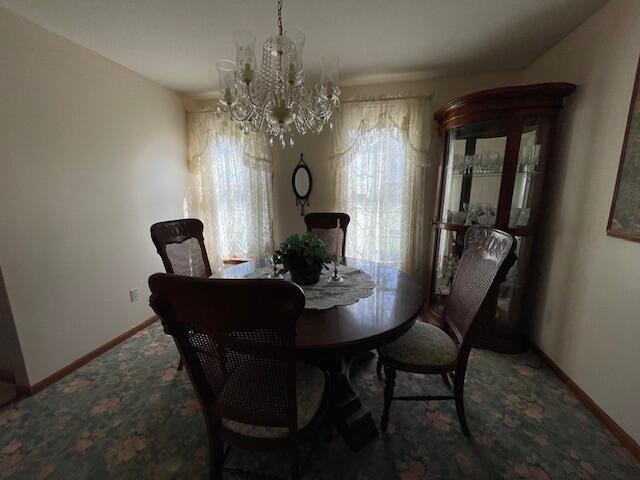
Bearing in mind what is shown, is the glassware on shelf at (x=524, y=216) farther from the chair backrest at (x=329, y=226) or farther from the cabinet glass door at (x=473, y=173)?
the chair backrest at (x=329, y=226)

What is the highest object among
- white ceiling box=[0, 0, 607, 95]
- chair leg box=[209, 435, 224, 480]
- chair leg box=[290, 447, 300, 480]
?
white ceiling box=[0, 0, 607, 95]

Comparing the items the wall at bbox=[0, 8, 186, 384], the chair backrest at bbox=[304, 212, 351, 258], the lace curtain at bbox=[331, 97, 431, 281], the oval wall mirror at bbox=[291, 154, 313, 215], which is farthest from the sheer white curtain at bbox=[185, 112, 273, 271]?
the lace curtain at bbox=[331, 97, 431, 281]

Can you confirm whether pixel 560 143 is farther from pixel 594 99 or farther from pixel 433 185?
pixel 433 185

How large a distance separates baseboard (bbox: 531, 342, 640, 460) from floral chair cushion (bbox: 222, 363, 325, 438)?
1590 millimetres

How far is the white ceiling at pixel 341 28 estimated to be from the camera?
150cm

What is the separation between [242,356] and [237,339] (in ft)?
0.32

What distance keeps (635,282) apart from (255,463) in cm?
208

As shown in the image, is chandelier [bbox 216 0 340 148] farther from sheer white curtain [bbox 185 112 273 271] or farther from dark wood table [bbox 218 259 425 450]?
sheer white curtain [bbox 185 112 273 271]

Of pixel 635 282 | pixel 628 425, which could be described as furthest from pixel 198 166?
pixel 628 425

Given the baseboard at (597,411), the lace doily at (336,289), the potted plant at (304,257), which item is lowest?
the baseboard at (597,411)

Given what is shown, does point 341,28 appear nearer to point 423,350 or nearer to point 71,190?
point 423,350

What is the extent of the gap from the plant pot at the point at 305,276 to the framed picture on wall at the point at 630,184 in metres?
1.62

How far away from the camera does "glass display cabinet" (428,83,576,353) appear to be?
1821 millimetres

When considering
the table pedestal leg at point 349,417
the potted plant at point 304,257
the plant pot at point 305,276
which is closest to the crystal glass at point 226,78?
the potted plant at point 304,257
